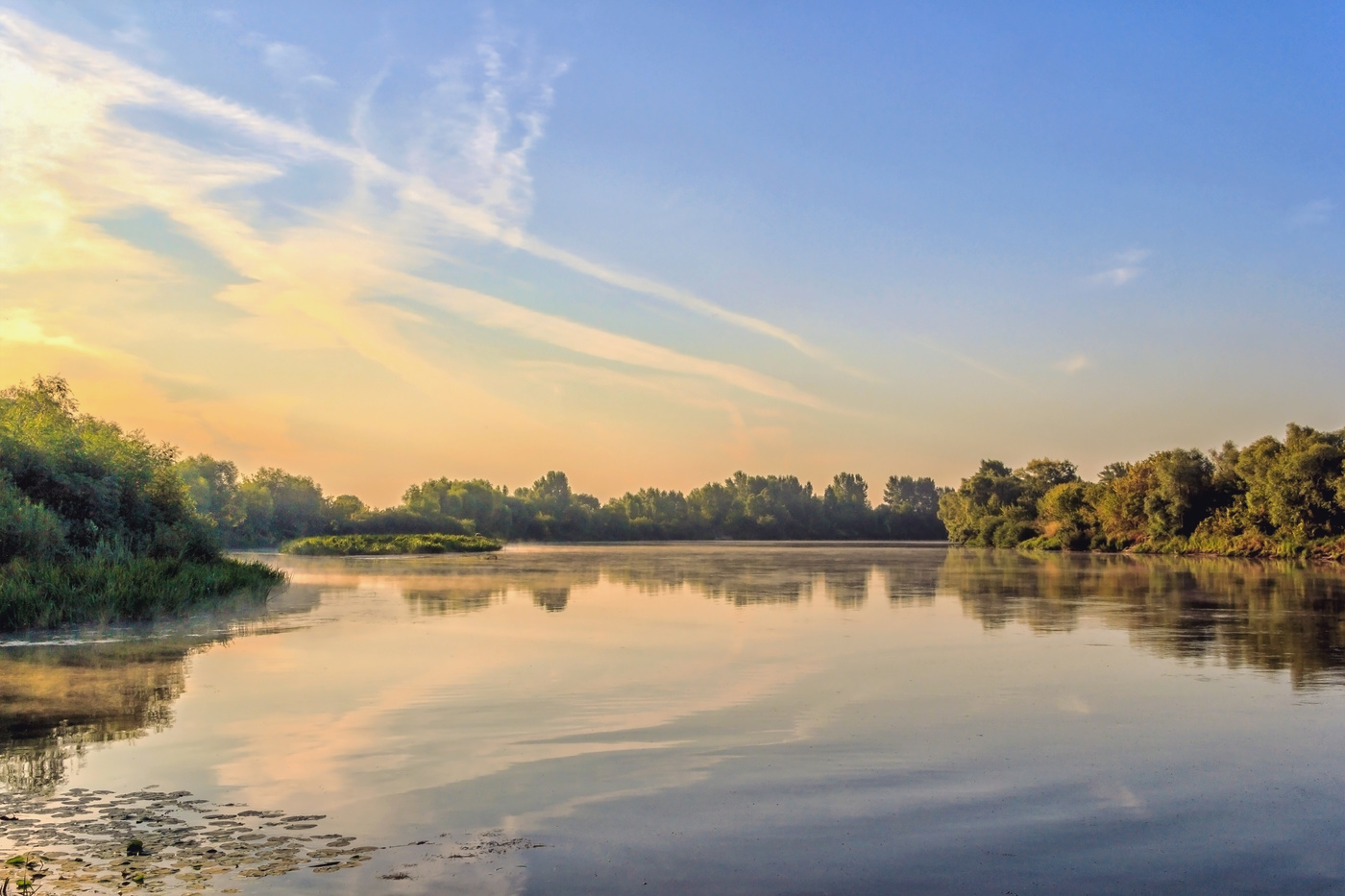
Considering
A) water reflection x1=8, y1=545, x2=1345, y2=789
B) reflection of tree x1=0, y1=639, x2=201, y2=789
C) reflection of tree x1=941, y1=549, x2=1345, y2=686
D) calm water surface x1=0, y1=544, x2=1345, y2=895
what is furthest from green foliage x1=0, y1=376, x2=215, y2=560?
reflection of tree x1=941, y1=549, x2=1345, y2=686

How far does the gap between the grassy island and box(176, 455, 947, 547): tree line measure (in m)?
54.7

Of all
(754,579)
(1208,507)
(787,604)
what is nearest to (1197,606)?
(787,604)

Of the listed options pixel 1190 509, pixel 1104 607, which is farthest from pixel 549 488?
pixel 1104 607

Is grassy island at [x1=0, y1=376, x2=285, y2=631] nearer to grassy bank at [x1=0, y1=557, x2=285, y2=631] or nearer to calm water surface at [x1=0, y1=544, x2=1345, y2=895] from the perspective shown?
grassy bank at [x1=0, y1=557, x2=285, y2=631]

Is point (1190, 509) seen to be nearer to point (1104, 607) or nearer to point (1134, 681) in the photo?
point (1104, 607)

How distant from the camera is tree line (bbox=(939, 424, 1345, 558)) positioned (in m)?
58.2

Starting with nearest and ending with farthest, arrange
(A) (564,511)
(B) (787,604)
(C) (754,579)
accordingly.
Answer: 1. (B) (787,604)
2. (C) (754,579)
3. (A) (564,511)

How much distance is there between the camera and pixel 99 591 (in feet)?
76.1

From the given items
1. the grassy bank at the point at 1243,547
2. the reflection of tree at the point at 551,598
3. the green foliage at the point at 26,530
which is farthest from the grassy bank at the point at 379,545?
the grassy bank at the point at 1243,547

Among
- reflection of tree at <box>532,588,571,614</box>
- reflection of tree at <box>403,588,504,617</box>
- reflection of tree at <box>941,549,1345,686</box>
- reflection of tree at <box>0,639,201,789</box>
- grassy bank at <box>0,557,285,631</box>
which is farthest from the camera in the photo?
reflection of tree at <box>532,588,571,614</box>

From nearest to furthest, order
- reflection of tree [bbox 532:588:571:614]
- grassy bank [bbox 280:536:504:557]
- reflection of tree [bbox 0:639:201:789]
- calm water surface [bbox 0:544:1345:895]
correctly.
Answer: calm water surface [bbox 0:544:1345:895] < reflection of tree [bbox 0:639:201:789] < reflection of tree [bbox 532:588:571:614] < grassy bank [bbox 280:536:504:557]

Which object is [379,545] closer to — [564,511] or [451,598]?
[451,598]

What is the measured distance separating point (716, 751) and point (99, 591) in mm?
18833

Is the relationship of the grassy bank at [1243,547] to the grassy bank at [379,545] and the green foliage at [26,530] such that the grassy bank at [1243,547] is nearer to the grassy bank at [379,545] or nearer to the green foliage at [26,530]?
the grassy bank at [379,545]
